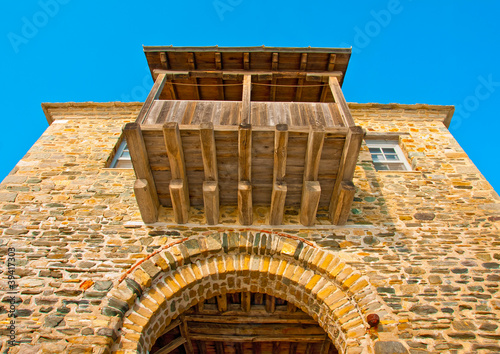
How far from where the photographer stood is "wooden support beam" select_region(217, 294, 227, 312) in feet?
17.7

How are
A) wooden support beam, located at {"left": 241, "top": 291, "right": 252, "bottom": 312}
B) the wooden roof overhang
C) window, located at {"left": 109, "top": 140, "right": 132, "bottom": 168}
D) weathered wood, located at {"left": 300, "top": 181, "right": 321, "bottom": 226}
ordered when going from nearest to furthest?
the wooden roof overhang, weathered wood, located at {"left": 300, "top": 181, "right": 321, "bottom": 226}, wooden support beam, located at {"left": 241, "top": 291, "right": 252, "bottom": 312}, window, located at {"left": 109, "top": 140, "right": 132, "bottom": 168}

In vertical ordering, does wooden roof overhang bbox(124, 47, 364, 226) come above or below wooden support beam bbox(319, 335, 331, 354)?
above

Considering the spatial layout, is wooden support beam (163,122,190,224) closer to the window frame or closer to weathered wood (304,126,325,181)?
weathered wood (304,126,325,181)

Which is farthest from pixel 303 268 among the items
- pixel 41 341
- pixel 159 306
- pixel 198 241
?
pixel 41 341

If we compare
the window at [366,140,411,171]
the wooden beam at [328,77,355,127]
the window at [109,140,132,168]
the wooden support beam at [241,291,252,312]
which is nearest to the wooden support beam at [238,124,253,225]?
the wooden support beam at [241,291,252,312]

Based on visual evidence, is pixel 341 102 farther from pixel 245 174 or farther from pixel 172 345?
A: pixel 172 345

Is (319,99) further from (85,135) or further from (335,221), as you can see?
(85,135)

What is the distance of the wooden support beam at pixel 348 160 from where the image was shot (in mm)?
4805

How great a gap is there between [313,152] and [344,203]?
97 centimetres

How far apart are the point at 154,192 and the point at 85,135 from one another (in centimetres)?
336

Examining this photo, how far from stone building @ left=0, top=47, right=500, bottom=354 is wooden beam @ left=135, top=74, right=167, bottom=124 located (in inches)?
1.2

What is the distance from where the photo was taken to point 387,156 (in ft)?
24.6

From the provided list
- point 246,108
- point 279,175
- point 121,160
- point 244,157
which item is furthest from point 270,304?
point 121,160

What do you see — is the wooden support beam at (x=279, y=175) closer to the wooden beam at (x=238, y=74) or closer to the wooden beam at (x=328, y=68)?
the wooden beam at (x=238, y=74)
